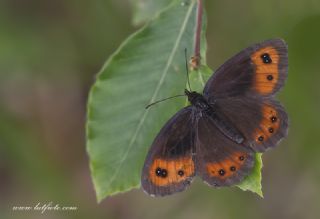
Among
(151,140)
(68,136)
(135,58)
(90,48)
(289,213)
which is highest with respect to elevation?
(135,58)

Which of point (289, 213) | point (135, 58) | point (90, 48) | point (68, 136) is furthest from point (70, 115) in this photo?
point (135, 58)

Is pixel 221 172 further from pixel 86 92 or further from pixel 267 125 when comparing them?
pixel 86 92

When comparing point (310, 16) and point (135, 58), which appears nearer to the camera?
point (135, 58)

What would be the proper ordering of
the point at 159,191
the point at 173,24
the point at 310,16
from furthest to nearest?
the point at 310,16 < the point at 173,24 < the point at 159,191

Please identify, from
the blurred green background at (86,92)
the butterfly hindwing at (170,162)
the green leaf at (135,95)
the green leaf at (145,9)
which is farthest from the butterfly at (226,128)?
the blurred green background at (86,92)

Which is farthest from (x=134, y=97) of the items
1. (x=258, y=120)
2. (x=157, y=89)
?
(x=258, y=120)

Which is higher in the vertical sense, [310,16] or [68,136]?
[310,16]

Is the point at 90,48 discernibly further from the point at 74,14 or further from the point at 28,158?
the point at 28,158
